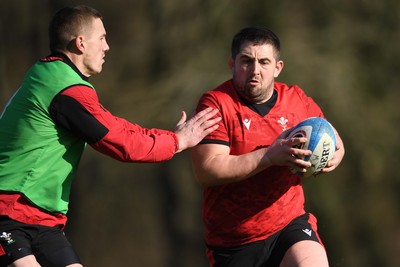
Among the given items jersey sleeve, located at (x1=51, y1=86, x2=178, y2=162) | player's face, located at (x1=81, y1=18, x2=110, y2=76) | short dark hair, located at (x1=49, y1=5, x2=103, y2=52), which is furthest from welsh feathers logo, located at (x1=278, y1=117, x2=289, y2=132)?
short dark hair, located at (x1=49, y1=5, x2=103, y2=52)

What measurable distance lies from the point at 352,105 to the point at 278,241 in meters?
4.05

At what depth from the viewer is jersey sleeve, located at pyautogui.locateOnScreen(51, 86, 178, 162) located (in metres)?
5.00

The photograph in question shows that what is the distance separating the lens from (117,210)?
32.8 ft

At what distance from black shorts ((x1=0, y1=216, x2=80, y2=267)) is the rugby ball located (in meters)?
1.41

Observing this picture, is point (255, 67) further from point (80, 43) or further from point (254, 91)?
point (80, 43)

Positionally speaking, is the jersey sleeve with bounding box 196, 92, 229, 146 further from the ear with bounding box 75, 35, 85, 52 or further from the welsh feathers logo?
the ear with bounding box 75, 35, 85, 52

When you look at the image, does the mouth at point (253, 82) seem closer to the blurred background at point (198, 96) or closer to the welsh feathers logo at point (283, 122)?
the welsh feathers logo at point (283, 122)

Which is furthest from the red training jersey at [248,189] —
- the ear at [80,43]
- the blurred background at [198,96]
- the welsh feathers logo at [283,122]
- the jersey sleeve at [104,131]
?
the blurred background at [198,96]

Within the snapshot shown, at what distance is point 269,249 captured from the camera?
5.79m

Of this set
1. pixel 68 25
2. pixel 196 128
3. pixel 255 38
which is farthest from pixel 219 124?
pixel 68 25

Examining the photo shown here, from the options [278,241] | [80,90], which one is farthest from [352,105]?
[80,90]

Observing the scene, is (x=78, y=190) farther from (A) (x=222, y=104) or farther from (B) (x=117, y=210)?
(A) (x=222, y=104)

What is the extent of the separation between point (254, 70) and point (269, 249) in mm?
1042

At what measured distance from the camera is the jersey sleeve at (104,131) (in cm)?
500
